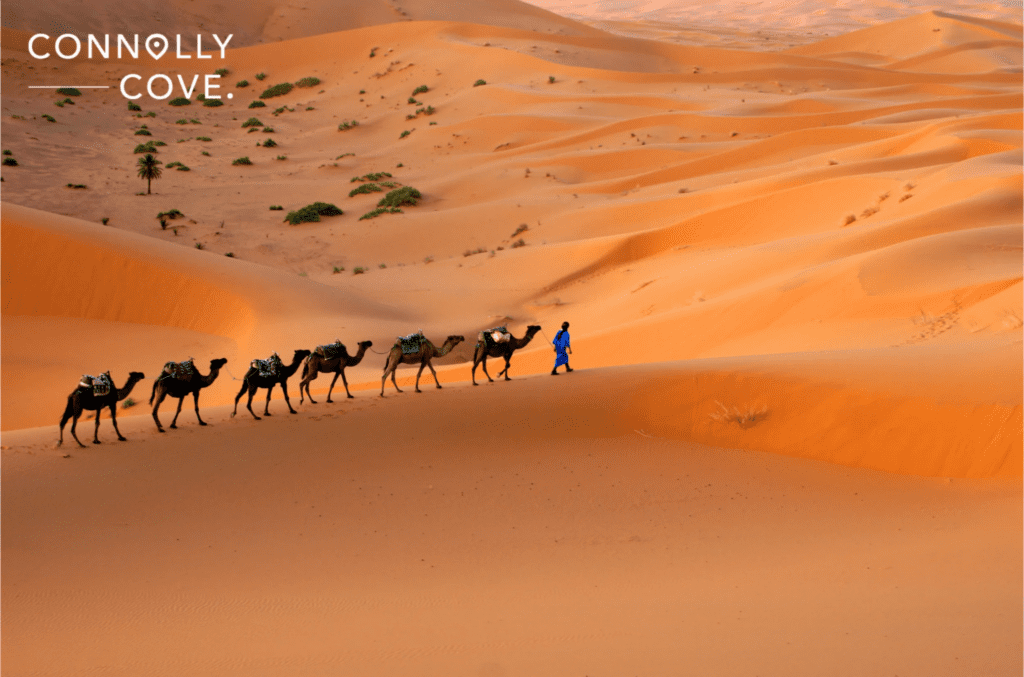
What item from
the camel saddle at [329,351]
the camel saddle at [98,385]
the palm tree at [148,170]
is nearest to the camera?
the camel saddle at [98,385]

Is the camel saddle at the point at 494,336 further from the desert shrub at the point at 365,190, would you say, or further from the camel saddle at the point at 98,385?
the desert shrub at the point at 365,190

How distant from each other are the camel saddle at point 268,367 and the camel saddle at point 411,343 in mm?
1447

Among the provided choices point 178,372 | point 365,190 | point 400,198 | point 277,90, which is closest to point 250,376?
point 178,372

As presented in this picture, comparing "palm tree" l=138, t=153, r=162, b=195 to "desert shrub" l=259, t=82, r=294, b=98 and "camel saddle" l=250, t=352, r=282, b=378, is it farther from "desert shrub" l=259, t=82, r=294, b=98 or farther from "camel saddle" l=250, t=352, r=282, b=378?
"camel saddle" l=250, t=352, r=282, b=378

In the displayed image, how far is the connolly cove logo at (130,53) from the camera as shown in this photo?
196 ft

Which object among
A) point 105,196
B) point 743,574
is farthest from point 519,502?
point 105,196

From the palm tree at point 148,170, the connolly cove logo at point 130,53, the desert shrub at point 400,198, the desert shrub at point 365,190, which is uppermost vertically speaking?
the connolly cove logo at point 130,53

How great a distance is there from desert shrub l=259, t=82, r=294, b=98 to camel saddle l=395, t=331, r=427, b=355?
5666cm

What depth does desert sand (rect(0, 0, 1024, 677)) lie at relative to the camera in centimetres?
599

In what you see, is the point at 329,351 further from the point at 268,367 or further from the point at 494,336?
the point at 494,336

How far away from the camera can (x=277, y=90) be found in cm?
6150

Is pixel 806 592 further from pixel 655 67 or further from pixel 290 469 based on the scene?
pixel 655 67

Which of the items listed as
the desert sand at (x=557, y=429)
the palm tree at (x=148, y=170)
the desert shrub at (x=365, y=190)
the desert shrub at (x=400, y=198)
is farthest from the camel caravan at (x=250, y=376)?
the palm tree at (x=148, y=170)

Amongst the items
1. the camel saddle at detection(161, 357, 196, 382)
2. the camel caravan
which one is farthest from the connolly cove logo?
the camel saddle at detection(161, 357, 196, 382)
